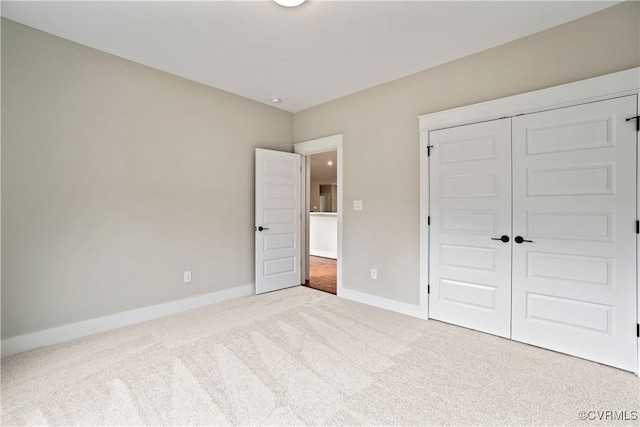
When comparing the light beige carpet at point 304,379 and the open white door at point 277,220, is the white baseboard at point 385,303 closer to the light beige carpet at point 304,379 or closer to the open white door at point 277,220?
the light beige carpet at point 304,379

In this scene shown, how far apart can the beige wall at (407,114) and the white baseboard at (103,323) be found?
1849mm

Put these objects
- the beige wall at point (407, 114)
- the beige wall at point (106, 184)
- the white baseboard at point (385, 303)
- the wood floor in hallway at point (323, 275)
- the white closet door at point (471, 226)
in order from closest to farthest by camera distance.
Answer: the beige wall at point (407, 114) → the beige wall at point (106, 184) → the white closet door at point (471, 226) → the white baseboard at point (385, 303) → the wood floor in hallway at point (323, 275)

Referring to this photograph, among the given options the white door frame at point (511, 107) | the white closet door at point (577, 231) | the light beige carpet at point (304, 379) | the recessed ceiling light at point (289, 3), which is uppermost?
the recessed ceiling light at point (289, 3)

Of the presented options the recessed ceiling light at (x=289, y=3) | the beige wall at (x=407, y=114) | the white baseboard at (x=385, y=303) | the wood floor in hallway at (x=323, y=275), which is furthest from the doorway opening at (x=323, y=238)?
the recessed ceiling light at (x=289, y=3)

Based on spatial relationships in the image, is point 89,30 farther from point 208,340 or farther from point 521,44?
point 521,44

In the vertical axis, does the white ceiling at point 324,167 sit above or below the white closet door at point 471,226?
above

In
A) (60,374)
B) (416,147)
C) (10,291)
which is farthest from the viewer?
(416,147)

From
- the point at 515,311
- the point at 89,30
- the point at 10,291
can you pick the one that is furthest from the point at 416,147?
the point at 10,291

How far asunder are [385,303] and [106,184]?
10.7 ft

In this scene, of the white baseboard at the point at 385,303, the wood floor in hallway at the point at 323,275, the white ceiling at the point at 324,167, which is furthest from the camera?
the white ceiling at the point at 324,167

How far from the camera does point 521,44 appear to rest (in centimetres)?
256

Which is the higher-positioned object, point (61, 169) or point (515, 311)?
point (61, 169)

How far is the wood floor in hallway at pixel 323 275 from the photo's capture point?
443 centimetres

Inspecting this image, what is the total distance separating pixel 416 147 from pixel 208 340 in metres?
2.88
